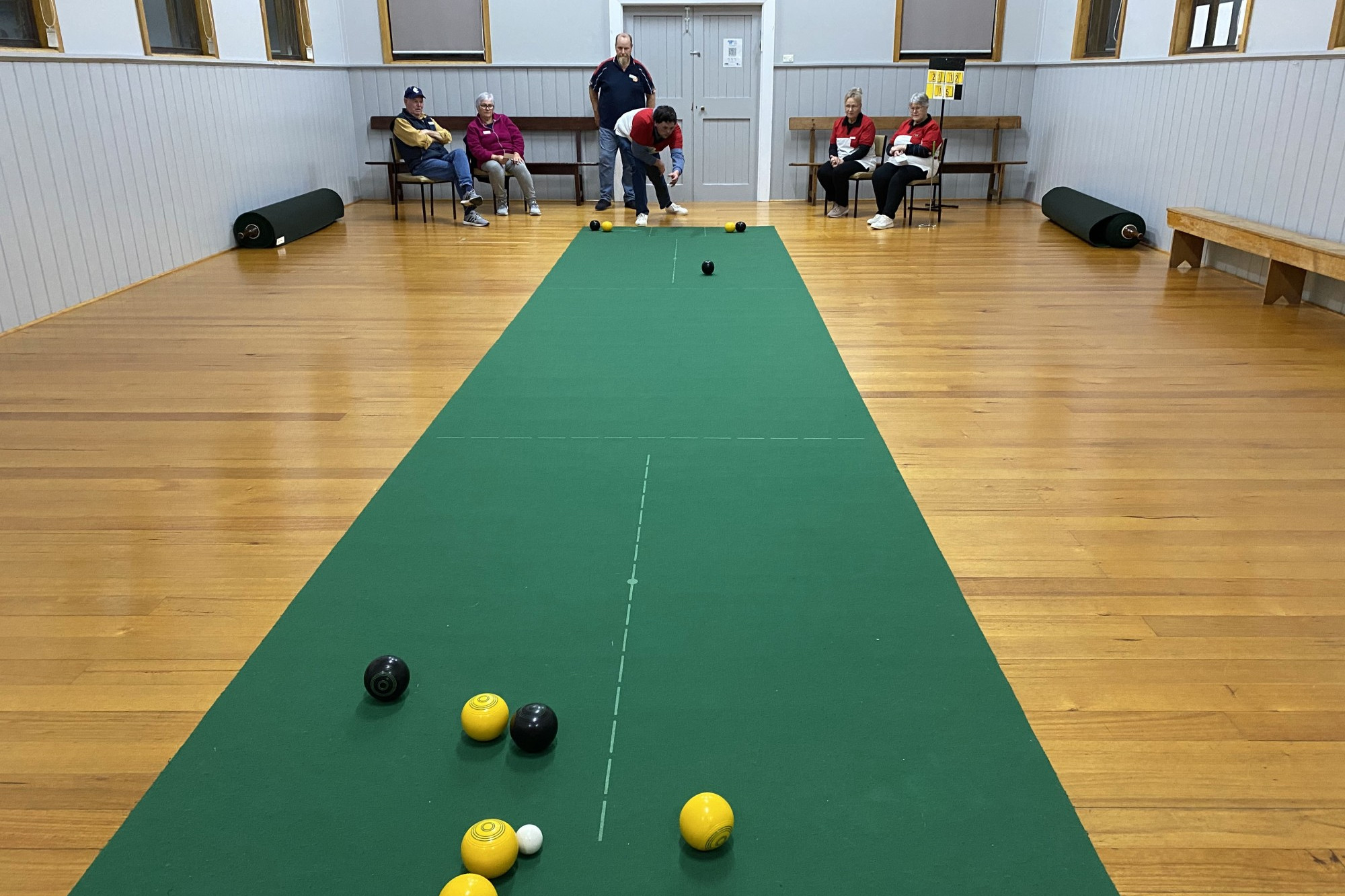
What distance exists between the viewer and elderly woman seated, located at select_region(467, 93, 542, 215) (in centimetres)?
1046

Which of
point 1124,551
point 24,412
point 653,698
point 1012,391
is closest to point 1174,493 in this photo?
point 1124,551

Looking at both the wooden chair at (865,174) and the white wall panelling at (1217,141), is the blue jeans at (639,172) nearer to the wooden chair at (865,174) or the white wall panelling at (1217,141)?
the wooden chair at (865,174)

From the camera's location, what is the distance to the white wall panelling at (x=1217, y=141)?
6285 millimetres

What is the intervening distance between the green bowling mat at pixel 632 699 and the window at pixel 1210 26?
5.44 meters

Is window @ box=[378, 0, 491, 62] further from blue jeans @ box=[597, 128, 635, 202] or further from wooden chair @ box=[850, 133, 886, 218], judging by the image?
wooden chair @ box=[850, 133, 886, 218]

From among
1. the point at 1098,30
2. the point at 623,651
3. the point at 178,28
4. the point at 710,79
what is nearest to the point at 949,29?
the point at 1098,30

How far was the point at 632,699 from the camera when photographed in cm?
239

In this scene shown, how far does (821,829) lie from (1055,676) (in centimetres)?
84

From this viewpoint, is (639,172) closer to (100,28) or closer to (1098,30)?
(1098,30)

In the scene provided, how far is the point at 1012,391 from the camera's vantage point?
186 inches

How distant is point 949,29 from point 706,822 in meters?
11.1

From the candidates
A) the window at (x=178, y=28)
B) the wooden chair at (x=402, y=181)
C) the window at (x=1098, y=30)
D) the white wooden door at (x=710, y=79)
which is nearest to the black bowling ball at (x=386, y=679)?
the window at (x=178, y=28)

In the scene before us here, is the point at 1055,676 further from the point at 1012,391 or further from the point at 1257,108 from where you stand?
the point at 1257,108

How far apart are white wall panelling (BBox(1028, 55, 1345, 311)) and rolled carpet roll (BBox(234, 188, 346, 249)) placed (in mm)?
7308
